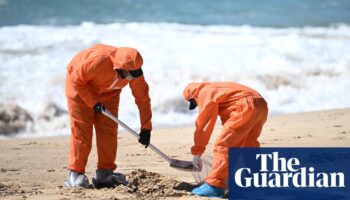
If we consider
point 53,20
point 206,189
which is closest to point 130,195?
point 206,189

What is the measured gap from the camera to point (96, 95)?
6.40m

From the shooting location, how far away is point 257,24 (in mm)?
23594

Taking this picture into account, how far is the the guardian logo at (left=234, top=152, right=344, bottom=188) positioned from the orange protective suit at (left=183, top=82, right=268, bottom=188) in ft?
0.65

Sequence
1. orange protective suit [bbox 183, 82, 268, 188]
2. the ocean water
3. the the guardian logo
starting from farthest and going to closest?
1. the ocean water
2. the the guardian logo
3. orange protective suit [bbox 183, 82, 268, 188]

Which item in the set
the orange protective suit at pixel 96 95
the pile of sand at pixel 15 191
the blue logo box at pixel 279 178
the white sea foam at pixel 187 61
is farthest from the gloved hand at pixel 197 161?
the white sea foam at pixel 187 61

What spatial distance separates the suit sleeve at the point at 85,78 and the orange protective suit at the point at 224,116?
2.44 feet

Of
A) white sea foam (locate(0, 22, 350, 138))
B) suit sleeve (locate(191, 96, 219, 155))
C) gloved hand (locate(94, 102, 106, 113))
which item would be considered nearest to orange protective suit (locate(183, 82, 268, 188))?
suit sleeve (locate(191, 96, 219, 155))

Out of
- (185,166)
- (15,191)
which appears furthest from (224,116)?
(15,191)

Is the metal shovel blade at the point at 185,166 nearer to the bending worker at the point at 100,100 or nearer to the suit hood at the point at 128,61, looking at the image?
the bending worker at the point at 100,100

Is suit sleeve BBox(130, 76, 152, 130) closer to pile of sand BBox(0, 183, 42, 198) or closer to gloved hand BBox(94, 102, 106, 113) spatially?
gloved hand BBox(94, 102, 106, 113)

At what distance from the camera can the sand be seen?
20.3 ft

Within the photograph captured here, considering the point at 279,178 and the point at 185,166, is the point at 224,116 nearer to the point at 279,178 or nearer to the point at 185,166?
the point at 185,166

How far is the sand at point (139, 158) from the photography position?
6199mm

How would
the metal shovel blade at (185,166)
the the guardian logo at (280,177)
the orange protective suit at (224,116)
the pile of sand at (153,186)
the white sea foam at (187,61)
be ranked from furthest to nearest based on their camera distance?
the white sea foam at (187,61) → the metal shovel blade at (185,166) → the the guardian logo at (280,177) → the pile of sand at (153,186) → the orange protective suit at (224,116)
